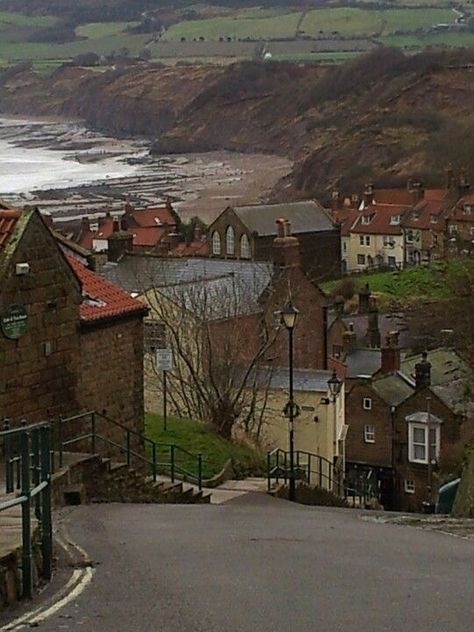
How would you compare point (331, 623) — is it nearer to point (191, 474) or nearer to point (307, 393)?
point (191, 474)

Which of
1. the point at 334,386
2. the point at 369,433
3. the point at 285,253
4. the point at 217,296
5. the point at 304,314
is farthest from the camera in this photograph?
the point at 304,314

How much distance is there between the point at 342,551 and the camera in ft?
39.1

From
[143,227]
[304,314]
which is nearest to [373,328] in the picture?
[304,314]

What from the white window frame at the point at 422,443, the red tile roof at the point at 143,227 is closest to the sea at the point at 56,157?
the red tile roof at the point at 143,227

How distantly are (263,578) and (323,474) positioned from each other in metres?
19.6

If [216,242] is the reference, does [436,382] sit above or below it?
below

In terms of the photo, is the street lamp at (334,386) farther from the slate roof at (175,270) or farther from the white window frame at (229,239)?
the white window frame at (229,239)

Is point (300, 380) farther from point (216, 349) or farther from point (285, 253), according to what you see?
point (285, 253)

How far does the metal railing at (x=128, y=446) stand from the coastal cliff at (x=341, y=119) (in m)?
74.9

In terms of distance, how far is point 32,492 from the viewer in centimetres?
965

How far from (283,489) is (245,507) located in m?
4.57

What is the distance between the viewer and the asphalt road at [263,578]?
877cm

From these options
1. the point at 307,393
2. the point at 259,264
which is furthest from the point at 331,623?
the point at 259,264

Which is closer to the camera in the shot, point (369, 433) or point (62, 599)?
point (62, 599)
